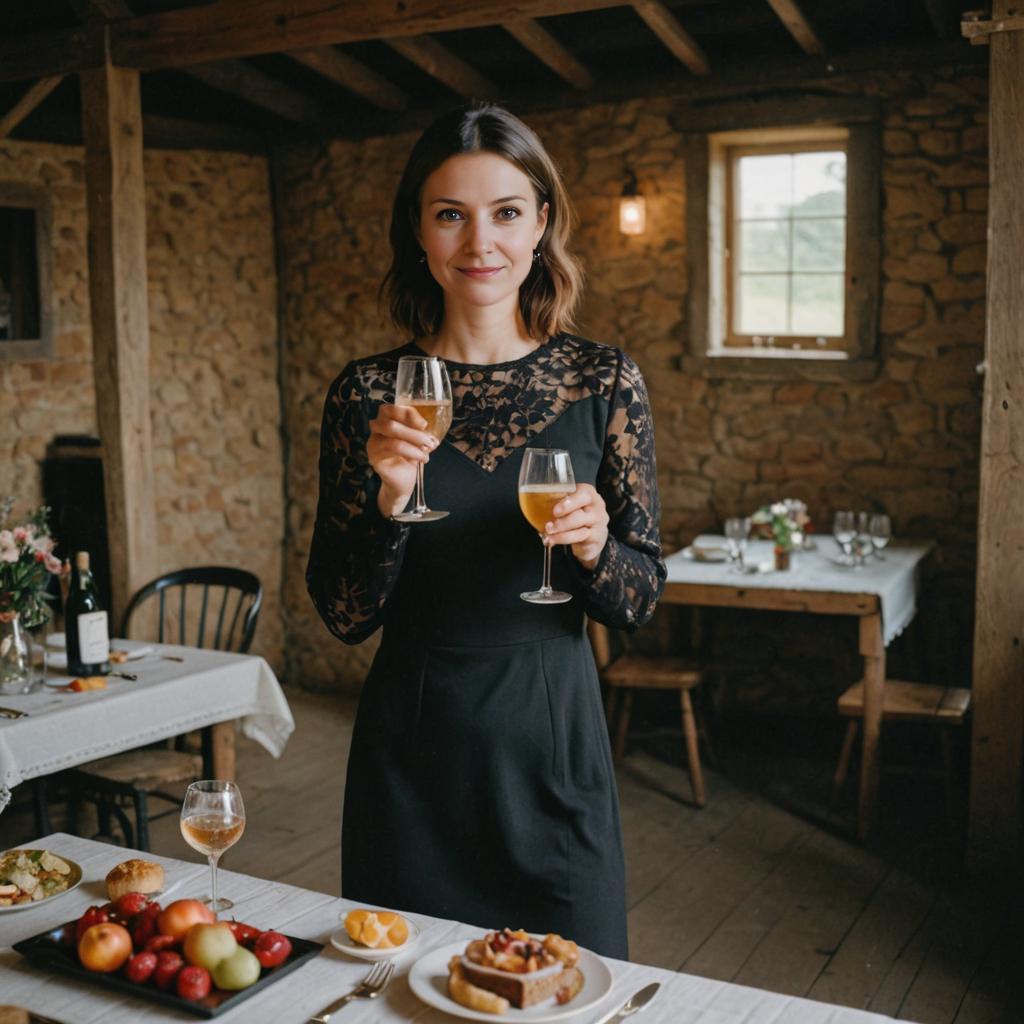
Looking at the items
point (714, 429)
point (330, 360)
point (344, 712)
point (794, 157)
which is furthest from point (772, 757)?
point (330, 360)

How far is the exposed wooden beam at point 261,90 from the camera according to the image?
19.4ft

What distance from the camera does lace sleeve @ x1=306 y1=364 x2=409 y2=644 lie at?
179cm

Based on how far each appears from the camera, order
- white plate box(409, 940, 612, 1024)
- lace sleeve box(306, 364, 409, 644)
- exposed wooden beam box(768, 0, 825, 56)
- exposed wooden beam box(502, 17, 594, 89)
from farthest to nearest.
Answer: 1. exposed wooden beam box(502, 17, 594, 89)
2. exposed wooden beam box(768, 0, 825, 56)
3. lace sleeve box(306, 364, 409, 644)
4. white plate box(409, 940, 612, 1024)

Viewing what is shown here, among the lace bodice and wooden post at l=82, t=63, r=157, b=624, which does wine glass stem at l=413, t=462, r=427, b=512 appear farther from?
wooden post at l=82, t=63, r=157, b=624

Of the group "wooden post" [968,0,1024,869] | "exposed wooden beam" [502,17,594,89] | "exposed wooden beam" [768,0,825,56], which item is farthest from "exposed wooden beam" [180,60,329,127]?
"wooden post" [968,0,1024,869]

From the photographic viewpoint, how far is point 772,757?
5387 millimetres

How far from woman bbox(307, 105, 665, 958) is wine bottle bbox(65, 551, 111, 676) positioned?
2.02m

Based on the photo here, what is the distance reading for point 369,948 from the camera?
5.12 feet

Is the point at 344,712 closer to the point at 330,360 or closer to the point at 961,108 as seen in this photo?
the point at 330,360

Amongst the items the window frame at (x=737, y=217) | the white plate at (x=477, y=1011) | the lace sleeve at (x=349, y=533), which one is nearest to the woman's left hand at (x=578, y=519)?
the lace sleeve at (x=349, y=533)

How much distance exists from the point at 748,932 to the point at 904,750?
1800 millimetres

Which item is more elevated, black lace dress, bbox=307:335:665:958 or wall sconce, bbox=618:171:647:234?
wall sconce, bbox=618:171:647:234

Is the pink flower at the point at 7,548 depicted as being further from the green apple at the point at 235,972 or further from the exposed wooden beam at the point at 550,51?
the exposed wooden beam at the point at 550,51

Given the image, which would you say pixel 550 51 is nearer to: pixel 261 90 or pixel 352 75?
pixel 352 75
